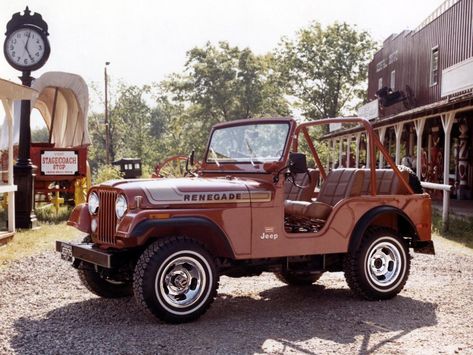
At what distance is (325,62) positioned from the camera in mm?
51875

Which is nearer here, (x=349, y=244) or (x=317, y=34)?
(x=349, y=244)

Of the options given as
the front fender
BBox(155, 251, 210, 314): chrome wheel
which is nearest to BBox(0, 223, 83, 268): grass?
the front fender

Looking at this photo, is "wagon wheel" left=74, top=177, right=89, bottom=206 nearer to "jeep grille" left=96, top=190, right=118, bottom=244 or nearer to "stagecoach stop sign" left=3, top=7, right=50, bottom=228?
"stagecoach stop sign" left=3, top=7, right=50, bottom=228

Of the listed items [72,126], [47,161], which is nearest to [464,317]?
[47,161]

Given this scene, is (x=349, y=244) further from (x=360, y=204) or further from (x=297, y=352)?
(x=297, y=352)

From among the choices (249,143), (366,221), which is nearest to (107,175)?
(249,143)

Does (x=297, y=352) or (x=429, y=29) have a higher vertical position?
(x=429, y=29)

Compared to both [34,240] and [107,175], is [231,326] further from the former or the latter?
[107,175]

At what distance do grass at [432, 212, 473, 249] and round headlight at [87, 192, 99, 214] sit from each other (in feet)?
23.3

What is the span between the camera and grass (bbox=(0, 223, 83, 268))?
31.5ft

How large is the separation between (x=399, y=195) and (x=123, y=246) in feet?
9.93

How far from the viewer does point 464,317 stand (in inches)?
242

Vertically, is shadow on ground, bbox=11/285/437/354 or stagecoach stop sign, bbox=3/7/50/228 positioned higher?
stagecoach stop sign, bbox=3/7/50/228

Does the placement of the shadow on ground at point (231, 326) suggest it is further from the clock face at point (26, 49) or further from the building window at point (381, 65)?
the building window at point (381, 65)
